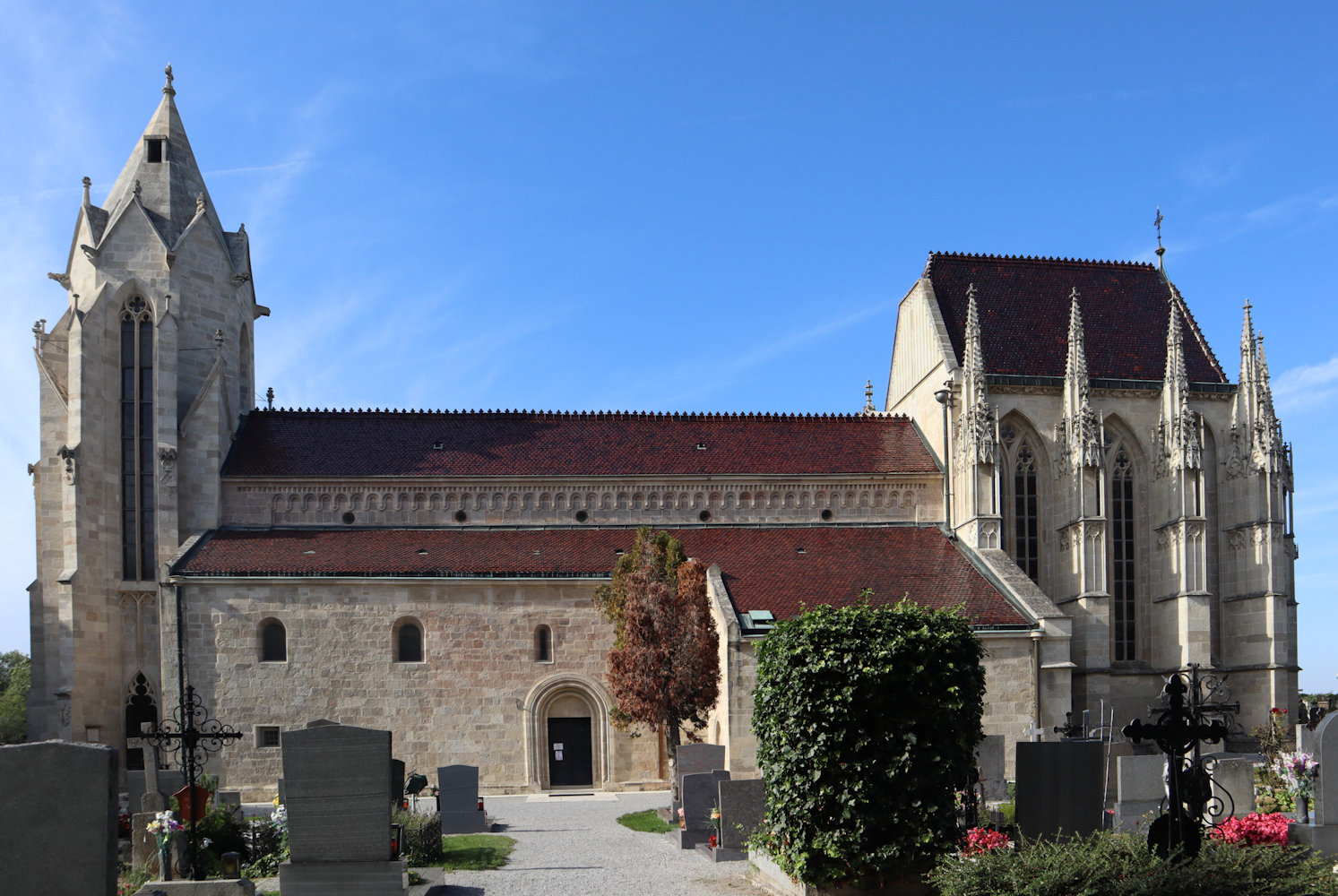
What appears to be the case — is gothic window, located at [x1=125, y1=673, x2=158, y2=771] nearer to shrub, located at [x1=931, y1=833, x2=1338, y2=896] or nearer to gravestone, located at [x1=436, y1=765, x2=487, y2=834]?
gravestone, located at [x1=436, y1=765, x2=487, y2=834]

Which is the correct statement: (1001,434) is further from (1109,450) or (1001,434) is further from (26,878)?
(26,878)

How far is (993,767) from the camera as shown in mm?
24297

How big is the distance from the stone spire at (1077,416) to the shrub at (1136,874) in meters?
25.0

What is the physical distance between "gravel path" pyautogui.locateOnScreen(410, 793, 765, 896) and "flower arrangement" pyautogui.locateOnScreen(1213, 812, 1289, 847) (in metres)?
6.10

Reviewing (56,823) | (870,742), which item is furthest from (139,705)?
(56,823)

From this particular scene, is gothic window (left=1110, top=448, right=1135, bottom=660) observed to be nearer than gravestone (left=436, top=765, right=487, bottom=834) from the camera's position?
No

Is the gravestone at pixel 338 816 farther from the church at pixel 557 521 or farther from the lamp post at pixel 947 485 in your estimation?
the lamp post at pixel 947 485

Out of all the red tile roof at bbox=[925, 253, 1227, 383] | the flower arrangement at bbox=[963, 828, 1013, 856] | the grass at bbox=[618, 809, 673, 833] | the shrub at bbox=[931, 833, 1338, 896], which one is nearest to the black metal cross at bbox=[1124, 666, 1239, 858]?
the shrub at bbox=[931, 833, 1338, 896]

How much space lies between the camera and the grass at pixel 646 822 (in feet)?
78.5

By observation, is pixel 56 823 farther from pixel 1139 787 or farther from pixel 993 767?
pixel 993 767

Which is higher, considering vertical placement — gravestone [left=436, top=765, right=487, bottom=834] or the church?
the church

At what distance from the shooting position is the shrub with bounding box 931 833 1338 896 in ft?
37.0

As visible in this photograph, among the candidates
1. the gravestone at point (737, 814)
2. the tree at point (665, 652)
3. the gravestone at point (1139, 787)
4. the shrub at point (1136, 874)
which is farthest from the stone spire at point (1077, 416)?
the shrub at point (1136, 874)

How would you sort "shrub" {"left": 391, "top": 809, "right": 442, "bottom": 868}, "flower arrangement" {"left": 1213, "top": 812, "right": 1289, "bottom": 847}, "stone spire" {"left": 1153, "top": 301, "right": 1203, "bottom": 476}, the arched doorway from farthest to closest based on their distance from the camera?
"stone spire" {"left": 1153, "top": 301, "right": 1203, "bottom": 476} → the arched doorway → "shrub" {"left": 391, "top": 809, "right": 442, "bottom": 868} → "flower arrangement" {"left": 1213, "top": 812, "right": 1289, "bottom": 847}
